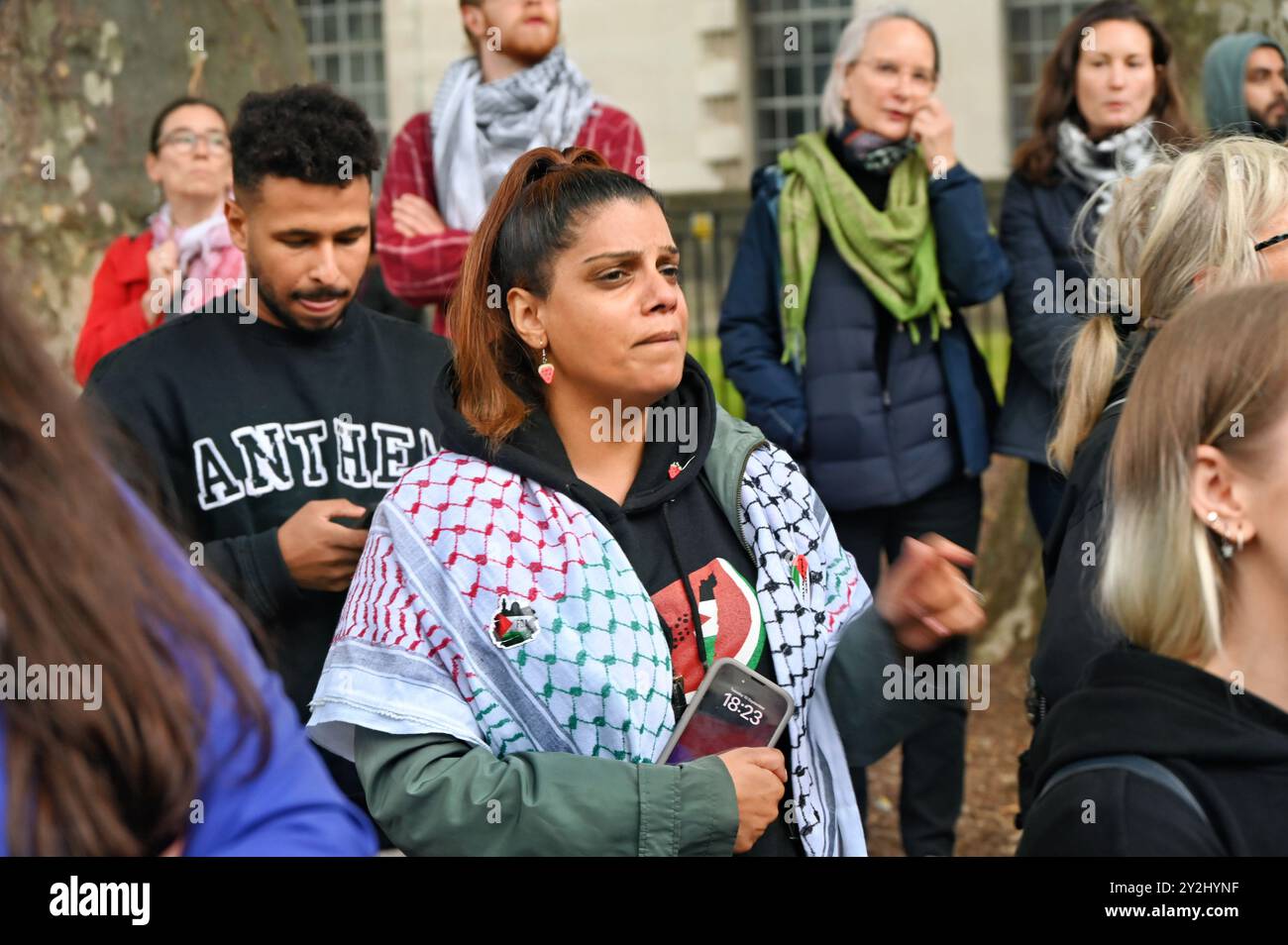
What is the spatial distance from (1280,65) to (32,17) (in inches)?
189

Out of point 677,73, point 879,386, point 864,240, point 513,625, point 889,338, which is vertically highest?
point 677,73

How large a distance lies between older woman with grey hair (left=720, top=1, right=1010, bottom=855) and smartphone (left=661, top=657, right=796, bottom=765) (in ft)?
7.03

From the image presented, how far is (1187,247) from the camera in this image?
308cm

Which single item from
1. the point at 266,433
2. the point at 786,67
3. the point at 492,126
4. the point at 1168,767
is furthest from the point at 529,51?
the point at 786,67

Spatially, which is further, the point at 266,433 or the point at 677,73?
the point at 677,73

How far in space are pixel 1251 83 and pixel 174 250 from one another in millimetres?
3561

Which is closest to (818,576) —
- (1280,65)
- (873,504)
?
(873,504)

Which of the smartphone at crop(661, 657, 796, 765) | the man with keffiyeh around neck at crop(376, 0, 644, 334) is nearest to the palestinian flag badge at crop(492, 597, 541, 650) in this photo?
the smartphone at crop(661, 657, 796, 765)

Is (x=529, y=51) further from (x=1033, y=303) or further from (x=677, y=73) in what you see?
(x=677, y=73)

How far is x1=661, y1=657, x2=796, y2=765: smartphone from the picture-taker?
258 centimetres

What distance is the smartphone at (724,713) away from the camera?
2576mm

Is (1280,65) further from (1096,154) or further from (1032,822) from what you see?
(1032,822)

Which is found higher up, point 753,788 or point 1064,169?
point 1064,169

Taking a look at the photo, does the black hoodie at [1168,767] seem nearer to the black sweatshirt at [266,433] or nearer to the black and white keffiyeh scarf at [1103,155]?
the black sweatshirt at [266,433]
